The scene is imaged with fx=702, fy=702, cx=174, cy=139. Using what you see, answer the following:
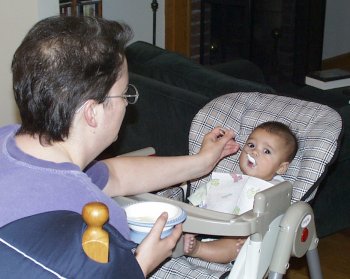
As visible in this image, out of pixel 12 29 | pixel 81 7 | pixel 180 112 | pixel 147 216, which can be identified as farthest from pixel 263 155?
pixel 81 7

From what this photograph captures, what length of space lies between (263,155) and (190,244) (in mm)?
372

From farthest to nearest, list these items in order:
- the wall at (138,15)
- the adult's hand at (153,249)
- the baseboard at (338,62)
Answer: the baseboard at (338,62) → the wall at (138,15) → the adult's hand at (153,249)

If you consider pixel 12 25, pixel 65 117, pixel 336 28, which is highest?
pixel 65 117

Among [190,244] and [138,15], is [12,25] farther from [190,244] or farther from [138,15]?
[190,244]

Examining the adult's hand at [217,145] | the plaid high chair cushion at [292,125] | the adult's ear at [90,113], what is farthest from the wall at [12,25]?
the adult's ear at [90,113]

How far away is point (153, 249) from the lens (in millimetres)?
1496

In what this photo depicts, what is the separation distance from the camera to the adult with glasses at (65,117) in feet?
4.47

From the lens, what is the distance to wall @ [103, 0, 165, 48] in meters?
4.71

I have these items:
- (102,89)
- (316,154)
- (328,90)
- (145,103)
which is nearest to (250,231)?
(316,154)

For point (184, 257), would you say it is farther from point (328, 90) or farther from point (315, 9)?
point (315, 9)

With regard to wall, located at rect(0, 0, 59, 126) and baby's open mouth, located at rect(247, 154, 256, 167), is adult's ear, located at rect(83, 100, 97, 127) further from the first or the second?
wall, located at rect(0, 0, 59, 126)

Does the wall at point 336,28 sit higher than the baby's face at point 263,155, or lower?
lower

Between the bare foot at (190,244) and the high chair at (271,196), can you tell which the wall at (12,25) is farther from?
the bare foot at (190,244)

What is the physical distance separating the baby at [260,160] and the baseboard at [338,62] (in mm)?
→ 4151
